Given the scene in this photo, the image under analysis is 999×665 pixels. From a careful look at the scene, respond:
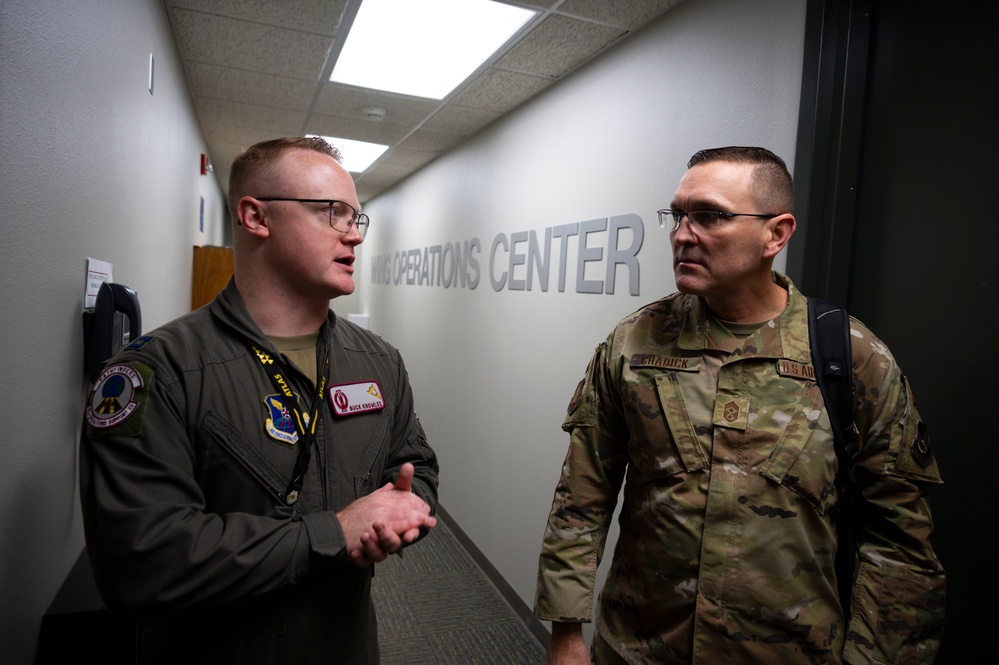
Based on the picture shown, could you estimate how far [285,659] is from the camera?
1.04m

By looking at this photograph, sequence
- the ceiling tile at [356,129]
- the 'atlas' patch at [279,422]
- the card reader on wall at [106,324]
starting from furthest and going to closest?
the ceiling tile at [356,129], the card reader on wall at [106,324], the 'atlas' patch at [279,422]

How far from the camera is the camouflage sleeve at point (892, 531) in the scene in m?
1.14

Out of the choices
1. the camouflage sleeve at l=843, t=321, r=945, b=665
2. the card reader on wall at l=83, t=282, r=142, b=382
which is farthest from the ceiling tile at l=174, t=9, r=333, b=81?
the camouflage sleeve at l=843, t=321, r=945, b=665

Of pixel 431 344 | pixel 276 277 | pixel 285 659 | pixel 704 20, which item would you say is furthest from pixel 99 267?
pixel 431 344

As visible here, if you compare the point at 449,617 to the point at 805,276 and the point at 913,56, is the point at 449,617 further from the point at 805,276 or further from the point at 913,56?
the point at 913,56

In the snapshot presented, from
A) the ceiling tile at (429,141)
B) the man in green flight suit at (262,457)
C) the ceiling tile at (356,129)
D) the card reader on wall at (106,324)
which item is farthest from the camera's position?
the ceiling tile at (429,141)

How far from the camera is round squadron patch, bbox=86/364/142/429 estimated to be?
930 mm

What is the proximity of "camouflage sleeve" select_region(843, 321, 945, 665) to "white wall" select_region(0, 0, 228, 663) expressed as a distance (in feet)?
4.90

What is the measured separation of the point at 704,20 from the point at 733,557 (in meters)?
1.64

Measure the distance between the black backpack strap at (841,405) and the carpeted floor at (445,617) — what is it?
5.38ft

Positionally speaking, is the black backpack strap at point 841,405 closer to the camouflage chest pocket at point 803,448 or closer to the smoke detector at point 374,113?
the camouflage chest pocket at point 803,448

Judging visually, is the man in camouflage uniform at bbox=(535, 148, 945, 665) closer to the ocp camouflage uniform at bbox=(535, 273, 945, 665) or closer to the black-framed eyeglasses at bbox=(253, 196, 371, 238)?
the ocp camouflage uniform at bbox=(535, 273, 945, 665)

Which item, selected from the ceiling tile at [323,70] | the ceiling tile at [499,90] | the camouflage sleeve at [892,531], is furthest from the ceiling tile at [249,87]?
the camouflage sleeve at [892,531]

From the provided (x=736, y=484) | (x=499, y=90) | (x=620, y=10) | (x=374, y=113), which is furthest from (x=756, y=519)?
(x=374, y=113)
